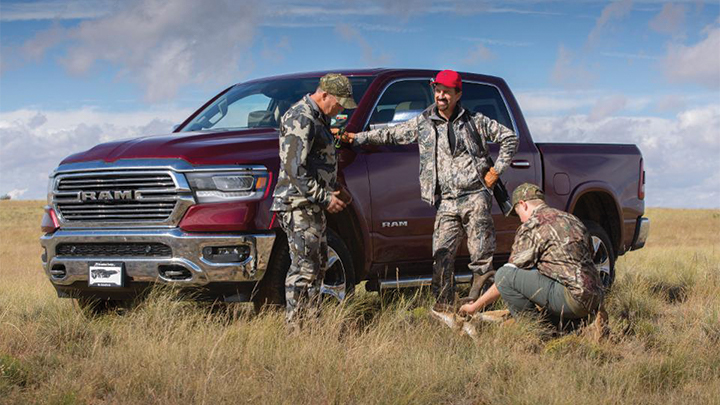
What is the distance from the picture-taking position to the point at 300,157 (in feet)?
19.9

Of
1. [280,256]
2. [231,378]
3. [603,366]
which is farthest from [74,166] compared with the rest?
[603,366]

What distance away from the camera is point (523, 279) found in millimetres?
6613

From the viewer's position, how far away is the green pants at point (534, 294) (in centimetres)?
653

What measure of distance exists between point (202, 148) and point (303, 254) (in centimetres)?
109

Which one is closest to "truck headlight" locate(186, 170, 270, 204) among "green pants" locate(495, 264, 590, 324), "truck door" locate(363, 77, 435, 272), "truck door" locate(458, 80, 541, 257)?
"truck door" locate(363, 77, 435, 272)

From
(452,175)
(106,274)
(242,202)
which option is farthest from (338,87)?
(106,274)

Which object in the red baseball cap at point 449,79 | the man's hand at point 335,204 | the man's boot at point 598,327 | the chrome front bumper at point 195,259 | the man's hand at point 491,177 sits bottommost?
the man's boot at point 598,327

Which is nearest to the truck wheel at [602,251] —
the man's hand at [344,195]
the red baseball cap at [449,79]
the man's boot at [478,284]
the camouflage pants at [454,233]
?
the man's boot at [478,284]

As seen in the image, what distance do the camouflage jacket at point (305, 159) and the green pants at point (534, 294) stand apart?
1.47 meters

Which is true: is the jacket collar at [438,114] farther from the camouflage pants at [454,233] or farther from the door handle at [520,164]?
the door handle at [520,164]

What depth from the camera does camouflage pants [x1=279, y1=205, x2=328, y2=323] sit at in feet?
20.4

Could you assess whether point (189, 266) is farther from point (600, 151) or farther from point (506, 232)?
point (600, 151)

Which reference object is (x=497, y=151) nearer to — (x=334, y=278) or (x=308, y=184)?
(x=334, y=278)

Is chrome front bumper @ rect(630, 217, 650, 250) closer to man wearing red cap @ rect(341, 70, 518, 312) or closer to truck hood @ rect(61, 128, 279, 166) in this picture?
man wearing red cap @ rect(341, 70, 518, 312)
